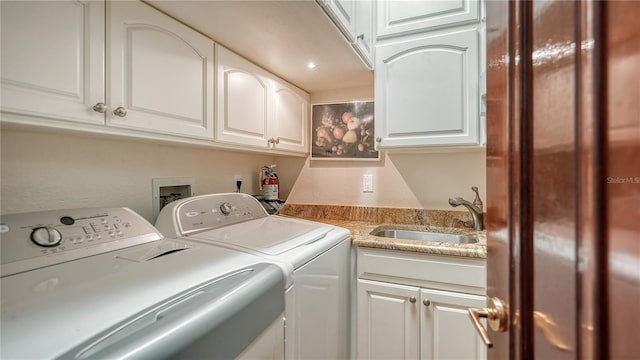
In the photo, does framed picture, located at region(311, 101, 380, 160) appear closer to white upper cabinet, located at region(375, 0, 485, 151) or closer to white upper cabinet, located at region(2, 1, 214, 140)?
white upper cabinet, located at region(375, 0, 485, 151)

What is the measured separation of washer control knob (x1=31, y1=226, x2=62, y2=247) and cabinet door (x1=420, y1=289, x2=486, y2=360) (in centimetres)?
145

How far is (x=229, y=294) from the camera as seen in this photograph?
2.25 ft

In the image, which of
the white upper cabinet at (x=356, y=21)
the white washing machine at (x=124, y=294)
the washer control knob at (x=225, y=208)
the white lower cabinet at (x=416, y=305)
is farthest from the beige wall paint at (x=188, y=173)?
the white lower cabinet at (x=416, y=305)

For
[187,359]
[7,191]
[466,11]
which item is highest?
[466,11]

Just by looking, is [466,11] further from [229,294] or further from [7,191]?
[7,191]

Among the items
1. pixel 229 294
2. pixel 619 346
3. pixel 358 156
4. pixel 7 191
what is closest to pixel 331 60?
pixel 358 156

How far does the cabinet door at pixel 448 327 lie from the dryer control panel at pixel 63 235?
1262 millimetres

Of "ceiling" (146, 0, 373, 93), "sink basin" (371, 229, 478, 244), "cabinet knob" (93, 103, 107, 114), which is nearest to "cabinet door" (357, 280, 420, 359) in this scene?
"sink basin" (371, 229, 478, 244)

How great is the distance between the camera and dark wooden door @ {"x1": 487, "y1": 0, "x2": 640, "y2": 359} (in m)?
0.27

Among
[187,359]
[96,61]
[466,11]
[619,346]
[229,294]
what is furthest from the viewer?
[466,11]

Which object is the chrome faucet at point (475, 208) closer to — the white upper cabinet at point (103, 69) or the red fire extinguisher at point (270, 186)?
the red fire extinguisher at point (270, 186)

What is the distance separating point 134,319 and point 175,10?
1080 mm

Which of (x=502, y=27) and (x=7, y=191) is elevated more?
(x=502, y=27)

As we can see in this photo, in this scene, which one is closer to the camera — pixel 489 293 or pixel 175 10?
pixel 489 293
